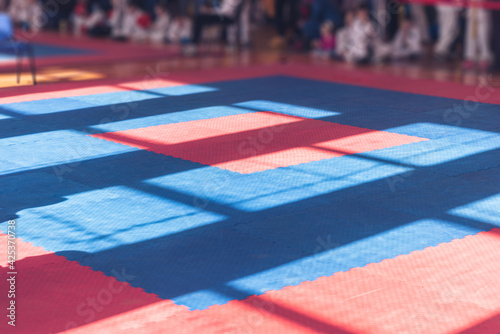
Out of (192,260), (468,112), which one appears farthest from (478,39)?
(192,260)

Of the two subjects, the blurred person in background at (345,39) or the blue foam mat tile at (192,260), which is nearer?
the blue foam mat tile at (192,260)

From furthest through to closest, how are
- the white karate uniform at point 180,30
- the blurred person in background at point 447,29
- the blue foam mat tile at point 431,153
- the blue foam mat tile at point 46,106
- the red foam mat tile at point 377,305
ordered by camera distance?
the white karate uniform at point 180,30 → the blurred person in background at point 447,29 → the blue foam mat tile at point 46,106 → the blue foam mat tile at point 431,153 → the red foam mat tile at point 377,305

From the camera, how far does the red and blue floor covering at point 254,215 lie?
3104mm

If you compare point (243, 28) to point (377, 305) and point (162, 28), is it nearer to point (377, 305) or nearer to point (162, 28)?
point (162, 28)

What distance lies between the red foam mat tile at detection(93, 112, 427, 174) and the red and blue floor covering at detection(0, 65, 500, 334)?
0.02 m

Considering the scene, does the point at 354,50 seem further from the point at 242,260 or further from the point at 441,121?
the point at 242,260

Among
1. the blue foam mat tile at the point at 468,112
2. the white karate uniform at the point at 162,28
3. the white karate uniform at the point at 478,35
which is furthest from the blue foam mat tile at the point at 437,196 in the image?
the white karate uniform at the point at 162,28

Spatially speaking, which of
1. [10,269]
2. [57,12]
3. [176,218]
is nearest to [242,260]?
[176,218]

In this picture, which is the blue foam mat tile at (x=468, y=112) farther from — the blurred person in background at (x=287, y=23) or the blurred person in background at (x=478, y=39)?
the blurred person in background at (x=287, y=23)

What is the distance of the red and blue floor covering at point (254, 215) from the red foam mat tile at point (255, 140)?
25mm

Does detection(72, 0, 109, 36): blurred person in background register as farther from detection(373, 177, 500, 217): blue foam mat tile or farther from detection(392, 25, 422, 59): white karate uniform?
detection(373, 177, 500, 217): blue foam mat tile

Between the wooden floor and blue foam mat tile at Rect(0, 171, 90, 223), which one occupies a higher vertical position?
blue foam mat tile at Rect(0, 171, 90, 223)

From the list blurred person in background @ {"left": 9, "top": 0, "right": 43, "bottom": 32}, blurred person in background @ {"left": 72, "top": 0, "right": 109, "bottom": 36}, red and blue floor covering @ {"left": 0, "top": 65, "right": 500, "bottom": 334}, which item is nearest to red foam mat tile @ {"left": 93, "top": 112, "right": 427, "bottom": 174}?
red and blue floor covering @ {"left": 0, "top": 65, "right": 500, "bottom": 334}

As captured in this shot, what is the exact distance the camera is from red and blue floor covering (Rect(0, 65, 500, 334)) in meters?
3.10
